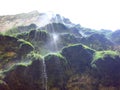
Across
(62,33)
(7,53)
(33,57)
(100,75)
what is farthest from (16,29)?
(100,75)

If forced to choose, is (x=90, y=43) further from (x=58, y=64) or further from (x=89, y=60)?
(x=58, y=64)

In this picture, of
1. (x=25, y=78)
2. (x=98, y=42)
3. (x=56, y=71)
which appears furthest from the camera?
(x=98, y=42)

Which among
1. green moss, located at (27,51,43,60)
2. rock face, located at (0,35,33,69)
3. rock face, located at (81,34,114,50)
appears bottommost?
rock face, located at (81,34,114,50)

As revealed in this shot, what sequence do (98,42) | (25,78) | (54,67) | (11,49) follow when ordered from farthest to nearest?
(98,42) < (11,49) < (54,67) < (25,78)

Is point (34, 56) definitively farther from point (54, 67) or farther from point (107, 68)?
point (107, 68)

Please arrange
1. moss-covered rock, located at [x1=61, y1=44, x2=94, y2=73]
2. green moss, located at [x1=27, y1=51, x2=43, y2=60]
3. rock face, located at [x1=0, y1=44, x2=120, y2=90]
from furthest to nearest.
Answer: moss-covered rock, located at [x1=61, y1=44, x2=94, y2=73] < green moss, located at [x1=27, y1=51, x2=43, y2=60] < rock face, located at [x1=0, y1=44, x2=120, y2=90]

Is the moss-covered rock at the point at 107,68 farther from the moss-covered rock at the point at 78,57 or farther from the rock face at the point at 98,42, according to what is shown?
the rock face at the point at 98,42

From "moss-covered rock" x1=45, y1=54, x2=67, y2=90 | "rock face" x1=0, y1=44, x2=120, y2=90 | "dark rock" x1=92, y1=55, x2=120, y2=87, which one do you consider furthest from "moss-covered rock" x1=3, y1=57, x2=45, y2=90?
"dark rock" x1=92, y1=55, x2=120, y2=87

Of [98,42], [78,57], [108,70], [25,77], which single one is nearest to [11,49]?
[25,77]

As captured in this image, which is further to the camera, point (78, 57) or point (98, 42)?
point (98, 42)

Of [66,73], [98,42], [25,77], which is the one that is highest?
[25,77]

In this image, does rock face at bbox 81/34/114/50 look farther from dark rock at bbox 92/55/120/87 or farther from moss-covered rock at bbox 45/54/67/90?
moss-covered rock at bbox 45/54/67/90
